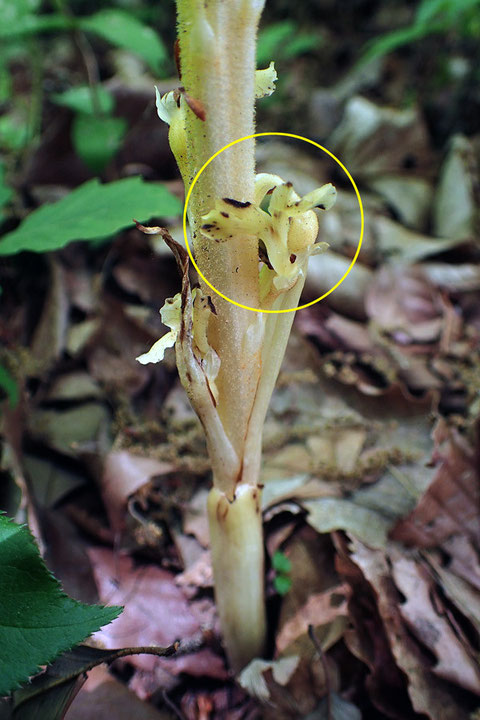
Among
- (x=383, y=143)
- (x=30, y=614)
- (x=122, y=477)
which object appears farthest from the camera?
(x=383, y=143)

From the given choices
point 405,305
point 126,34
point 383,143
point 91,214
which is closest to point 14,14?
A: point 126,34

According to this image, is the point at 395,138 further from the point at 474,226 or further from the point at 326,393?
the point at 326,393

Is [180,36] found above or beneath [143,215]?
above

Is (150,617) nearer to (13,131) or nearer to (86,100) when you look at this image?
(86,100)

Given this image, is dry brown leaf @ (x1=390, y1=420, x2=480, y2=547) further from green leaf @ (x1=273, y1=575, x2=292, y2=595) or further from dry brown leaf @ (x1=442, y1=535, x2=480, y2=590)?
green leaf @ (x1=273, y1=575, x2=292, y2=595)

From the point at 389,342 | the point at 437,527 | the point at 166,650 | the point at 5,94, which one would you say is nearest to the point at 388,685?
the point at 437,527

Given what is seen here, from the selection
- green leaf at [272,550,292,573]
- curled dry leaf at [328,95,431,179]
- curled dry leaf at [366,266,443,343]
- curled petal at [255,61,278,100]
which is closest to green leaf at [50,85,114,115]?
curled dry leaf at [328,95,431,179]

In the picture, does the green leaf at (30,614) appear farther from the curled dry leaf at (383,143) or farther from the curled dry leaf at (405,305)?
the curled dry leaf at (383,143)

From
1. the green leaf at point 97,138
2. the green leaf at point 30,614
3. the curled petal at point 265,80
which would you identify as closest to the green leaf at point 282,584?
the green leaf at point 30,614
